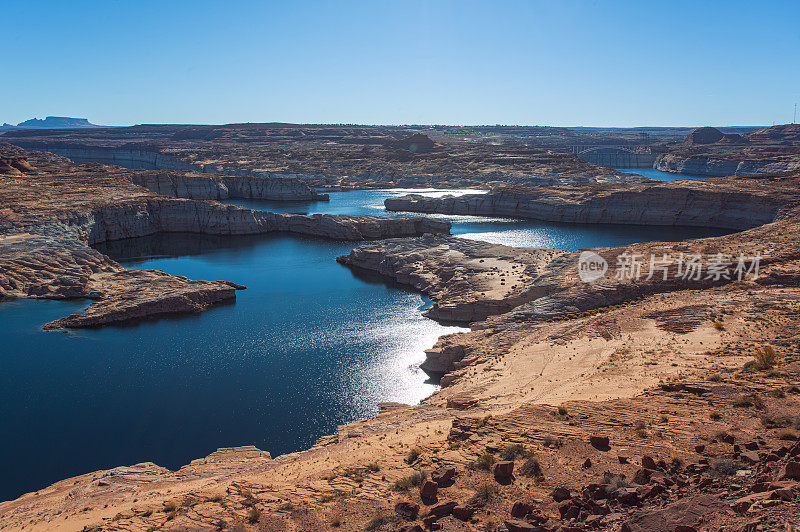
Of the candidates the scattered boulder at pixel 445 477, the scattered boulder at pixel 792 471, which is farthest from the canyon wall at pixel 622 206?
the scattered boulder at pixel 445 477

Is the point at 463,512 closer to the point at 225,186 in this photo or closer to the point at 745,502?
the point at 745,502

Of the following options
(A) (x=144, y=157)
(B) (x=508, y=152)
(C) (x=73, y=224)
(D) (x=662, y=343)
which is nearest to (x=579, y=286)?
(D) (x=662, y=343)

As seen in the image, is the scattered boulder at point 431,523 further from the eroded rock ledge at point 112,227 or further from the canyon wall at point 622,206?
the canyon wall at point 622,206

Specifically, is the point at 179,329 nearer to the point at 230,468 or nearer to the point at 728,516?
the point at 230,468

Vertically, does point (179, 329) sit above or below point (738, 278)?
below

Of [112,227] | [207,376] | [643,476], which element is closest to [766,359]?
[643,476]

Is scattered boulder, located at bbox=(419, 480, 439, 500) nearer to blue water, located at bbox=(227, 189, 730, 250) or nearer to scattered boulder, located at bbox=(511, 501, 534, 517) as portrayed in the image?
scattered boulder, located at bbox=(511, 501, 534, 517)
